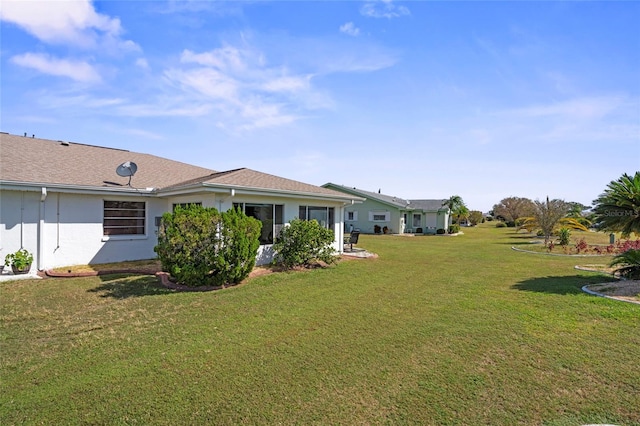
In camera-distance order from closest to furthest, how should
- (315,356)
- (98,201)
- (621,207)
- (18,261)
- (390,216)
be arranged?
1. (315,356)
2. (18,261)
3. (621,207)
4. (98,201)
5. (390,216)

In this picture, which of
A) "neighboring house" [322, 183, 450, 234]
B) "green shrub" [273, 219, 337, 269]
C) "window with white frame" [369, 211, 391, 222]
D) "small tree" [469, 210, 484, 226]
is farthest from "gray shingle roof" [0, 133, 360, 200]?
"small tree" [469, 210, 484, 226]

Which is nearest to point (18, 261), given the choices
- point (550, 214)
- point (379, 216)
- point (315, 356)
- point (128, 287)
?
point (128, 287)

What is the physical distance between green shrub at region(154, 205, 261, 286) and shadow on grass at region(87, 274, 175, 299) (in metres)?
0.61

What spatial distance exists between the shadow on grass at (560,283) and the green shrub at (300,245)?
6.17m

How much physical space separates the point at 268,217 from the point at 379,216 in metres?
23.6

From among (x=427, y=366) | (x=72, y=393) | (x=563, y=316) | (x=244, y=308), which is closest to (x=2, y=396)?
(x=72, y=393)

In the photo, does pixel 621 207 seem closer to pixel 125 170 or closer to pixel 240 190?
pixel 240 190

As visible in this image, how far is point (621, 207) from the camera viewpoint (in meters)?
9.71

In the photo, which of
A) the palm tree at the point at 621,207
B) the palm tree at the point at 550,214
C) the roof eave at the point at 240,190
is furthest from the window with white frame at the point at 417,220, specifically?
the palm tree at the point at 621,207

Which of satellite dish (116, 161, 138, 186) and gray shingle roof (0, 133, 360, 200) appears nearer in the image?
gray shingle roof (0, 133, 360, 200)

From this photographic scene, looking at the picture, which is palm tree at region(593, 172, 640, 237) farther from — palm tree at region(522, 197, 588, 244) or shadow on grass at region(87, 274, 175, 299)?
palm tree at region(522, 197, 588, 244)

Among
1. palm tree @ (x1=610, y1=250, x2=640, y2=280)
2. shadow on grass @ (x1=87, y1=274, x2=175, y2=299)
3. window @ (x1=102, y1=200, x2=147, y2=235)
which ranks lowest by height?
shadow on grass @ (x1=87, y1=274, x2=175, y2=299)

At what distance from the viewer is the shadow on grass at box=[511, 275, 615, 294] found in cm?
864

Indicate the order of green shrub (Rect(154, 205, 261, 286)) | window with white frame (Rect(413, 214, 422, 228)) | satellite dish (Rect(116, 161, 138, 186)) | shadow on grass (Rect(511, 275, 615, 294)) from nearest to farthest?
green shrub (Rect(154, 205, 261, 286)), shadow on grass (Rect(511, 275, 615, 294)), satellite dish (Rect(116, 161, 138, 186)), window with white frame (Rect(413, 214, 422, 228))
